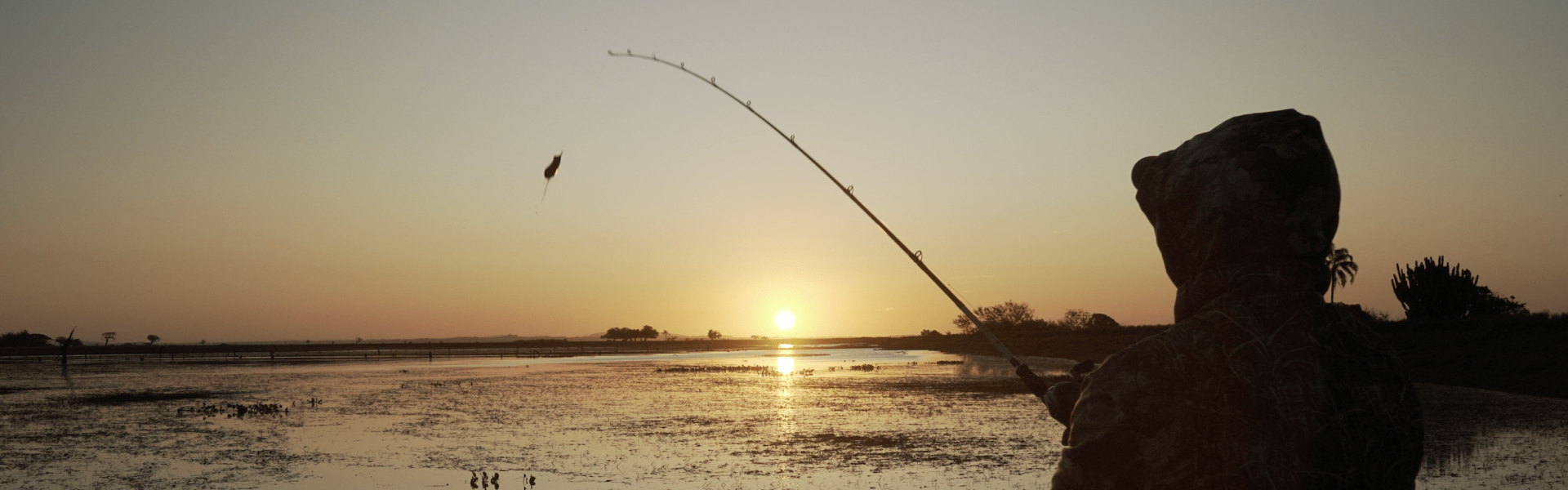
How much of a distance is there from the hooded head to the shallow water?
1202 centimetres

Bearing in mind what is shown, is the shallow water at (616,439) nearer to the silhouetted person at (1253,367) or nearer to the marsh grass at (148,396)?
the marsh grass at (148,396)

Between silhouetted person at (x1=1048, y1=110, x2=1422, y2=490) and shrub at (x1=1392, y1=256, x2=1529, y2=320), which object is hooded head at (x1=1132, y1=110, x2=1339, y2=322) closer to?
silhouetted person at (x1=1048, y1=110, x2=1422, y2=490)

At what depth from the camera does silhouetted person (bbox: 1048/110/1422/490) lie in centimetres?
214

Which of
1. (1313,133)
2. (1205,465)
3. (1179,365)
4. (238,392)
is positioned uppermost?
(1313,133)

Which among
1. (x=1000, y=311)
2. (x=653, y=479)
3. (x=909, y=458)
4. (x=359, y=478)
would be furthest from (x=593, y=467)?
(x=1000, y=311)

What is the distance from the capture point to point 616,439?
792 inches

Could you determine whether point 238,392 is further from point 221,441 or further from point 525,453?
point 525,453

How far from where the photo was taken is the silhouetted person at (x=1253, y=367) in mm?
2137

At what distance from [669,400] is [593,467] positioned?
14682mm

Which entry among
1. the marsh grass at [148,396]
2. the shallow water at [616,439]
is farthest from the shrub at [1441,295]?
the marsh grass at [148,396]

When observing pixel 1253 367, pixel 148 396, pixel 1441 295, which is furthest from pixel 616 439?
pixel 1441 295

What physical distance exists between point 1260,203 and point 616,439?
18894 mm

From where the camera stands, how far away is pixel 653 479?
14930mm

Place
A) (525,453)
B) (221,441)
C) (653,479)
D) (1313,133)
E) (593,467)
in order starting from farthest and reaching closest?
1. (221,441)
2. (525,453)
3. (593,467)
4. (653,479)
5. (1313,133)
